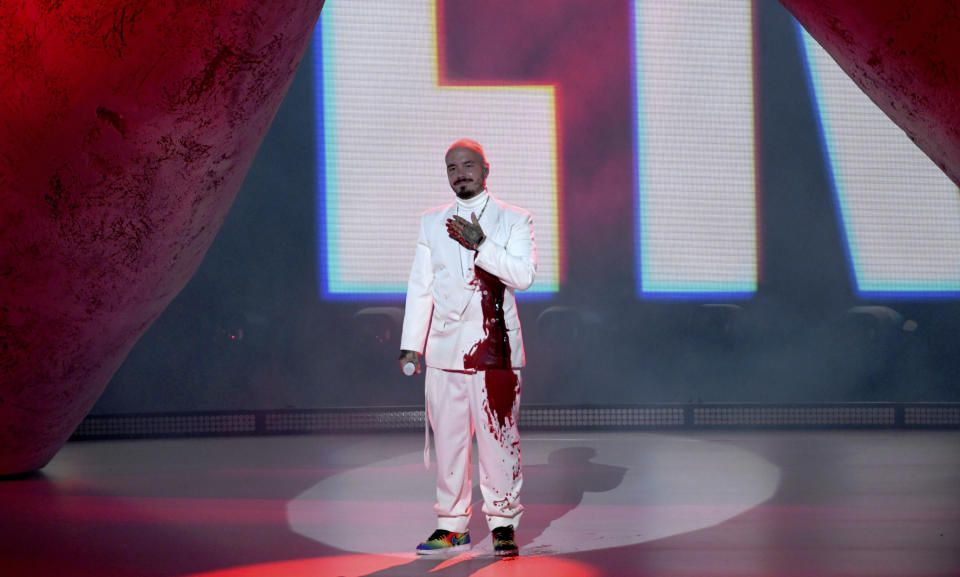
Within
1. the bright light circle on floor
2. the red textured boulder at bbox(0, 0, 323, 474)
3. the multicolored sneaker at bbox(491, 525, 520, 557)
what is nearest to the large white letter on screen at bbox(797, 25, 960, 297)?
the bright light circle on floor

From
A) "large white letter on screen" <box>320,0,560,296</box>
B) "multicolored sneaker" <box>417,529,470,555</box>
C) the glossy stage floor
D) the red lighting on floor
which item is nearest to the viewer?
the red lighting on floor

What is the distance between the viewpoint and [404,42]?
18.6ft

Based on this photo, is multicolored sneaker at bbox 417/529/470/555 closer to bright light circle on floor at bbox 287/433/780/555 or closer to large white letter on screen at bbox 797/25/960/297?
bright light circle on floor at bbox 287/433/780/555

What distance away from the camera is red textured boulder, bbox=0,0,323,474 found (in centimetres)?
258

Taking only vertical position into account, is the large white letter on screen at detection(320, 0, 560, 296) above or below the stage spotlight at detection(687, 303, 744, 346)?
above

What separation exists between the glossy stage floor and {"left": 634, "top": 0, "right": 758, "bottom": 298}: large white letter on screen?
1.18m

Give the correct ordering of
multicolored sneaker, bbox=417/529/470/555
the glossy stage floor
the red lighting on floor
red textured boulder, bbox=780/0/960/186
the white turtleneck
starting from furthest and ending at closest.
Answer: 1. the white turtleneck
2. multicolored sneaker, bbox=417/529/470/555
3. the glossy stage floor
4. the red lighting on floor
5. red textured boulder, bbox=780/0/960/186

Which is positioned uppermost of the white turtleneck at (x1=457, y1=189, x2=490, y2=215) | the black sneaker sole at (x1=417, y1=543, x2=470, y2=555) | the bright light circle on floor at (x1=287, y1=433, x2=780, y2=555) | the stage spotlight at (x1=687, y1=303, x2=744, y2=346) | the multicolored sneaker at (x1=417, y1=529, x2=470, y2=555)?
the white turtleneck at (x1=457, y1=189, x2=490, y2=215)

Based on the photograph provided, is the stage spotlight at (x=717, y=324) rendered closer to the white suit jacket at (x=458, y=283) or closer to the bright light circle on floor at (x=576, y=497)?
the bright light circle on floor at (x=576, y=497)

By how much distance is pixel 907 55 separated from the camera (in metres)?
2.53

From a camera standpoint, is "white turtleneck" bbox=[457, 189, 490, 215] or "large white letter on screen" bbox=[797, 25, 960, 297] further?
"large white letter on screen" bbox=[797, 25, 960, 297]

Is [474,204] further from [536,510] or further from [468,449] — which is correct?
[536,510]

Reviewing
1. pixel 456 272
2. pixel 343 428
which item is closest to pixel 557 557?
pixel 456 272

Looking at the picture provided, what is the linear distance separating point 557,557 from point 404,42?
391 centimetres
